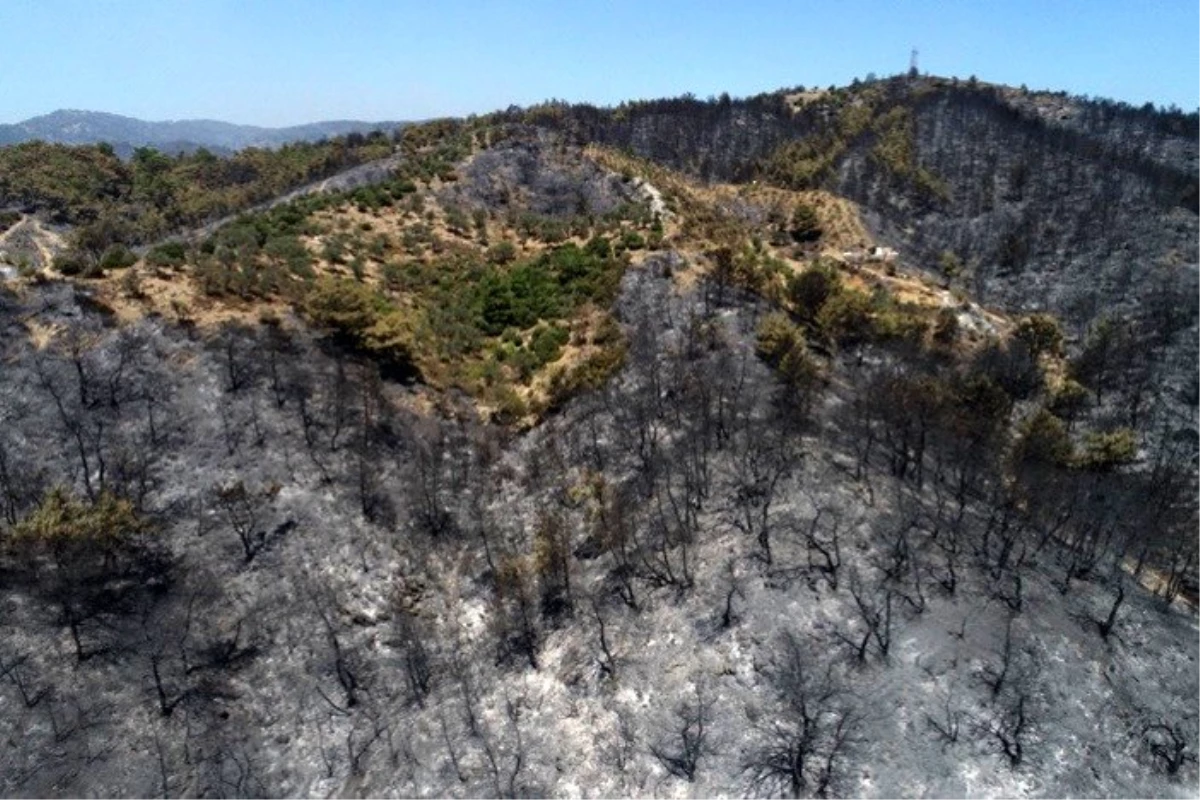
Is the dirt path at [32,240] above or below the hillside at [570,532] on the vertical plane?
above

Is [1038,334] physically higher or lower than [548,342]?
lower

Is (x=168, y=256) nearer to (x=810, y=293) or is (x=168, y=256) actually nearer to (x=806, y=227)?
(x=810, y=293)

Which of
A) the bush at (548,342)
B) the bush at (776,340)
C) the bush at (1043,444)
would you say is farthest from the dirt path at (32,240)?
the bush at (1043,444)

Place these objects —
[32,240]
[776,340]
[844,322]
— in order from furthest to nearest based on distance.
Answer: [32,240], [844,322], [776,340]

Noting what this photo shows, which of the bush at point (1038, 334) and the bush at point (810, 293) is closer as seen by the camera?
the bush at point (810, 293)

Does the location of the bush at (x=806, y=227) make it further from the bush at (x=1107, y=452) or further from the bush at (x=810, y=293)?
the bush at (x=1107, y=452)

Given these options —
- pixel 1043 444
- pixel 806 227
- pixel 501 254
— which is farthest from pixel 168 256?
pixel 806 227

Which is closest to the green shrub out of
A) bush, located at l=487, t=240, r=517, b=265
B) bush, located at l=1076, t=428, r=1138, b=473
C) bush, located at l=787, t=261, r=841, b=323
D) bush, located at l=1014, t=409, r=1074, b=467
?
bush, located at l=487, t=240, r=517, b=265

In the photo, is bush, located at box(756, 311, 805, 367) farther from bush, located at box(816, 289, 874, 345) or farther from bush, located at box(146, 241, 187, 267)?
bush, located at box(146, 241, 187, 267)
